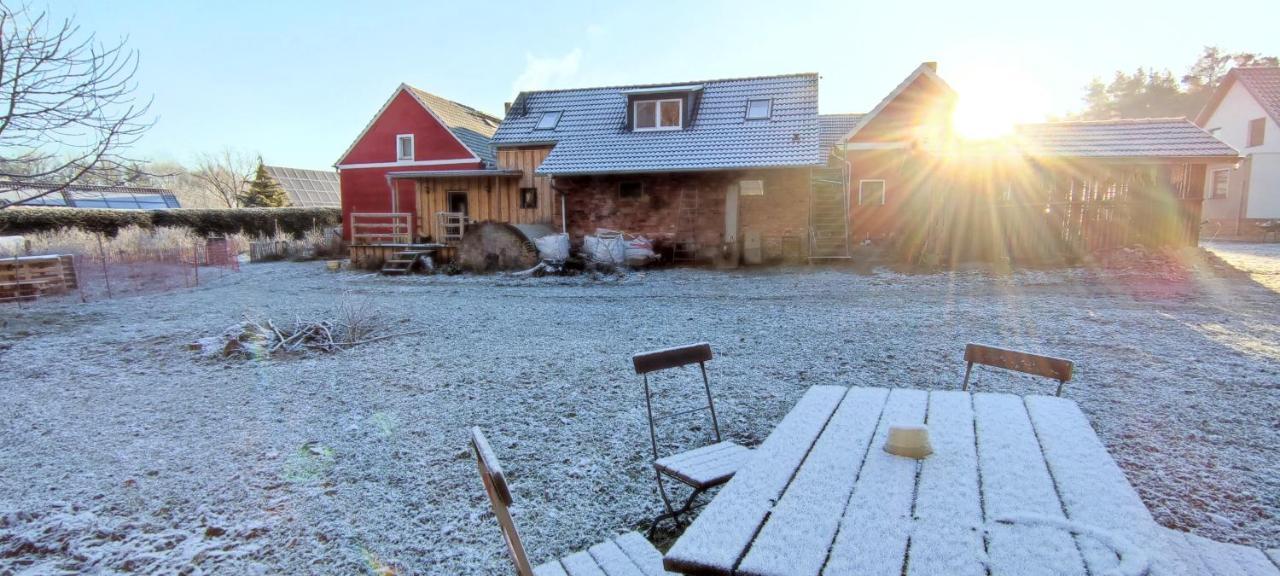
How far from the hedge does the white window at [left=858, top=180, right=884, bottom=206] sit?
22510 mm

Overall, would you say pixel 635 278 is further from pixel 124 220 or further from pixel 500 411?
pixel 124 220

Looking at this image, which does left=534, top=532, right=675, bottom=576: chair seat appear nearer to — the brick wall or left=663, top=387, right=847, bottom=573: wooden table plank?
left=663, top=387, right=847, bottom=573: wooden table plank

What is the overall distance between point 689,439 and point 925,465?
2.41 metres

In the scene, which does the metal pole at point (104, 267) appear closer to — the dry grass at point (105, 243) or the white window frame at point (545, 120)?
the dry grass at point (105, 243)

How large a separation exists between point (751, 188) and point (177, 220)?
21789 millimetres

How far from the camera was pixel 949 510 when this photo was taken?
1.68m

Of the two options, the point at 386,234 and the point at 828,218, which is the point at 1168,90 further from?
the point at 386,234

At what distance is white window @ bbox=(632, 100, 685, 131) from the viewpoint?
17391 mm

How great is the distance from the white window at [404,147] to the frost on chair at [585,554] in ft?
69.6

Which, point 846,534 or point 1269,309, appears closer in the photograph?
point 846,534

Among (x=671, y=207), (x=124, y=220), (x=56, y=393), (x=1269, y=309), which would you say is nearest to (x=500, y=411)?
(x=56, y=393)

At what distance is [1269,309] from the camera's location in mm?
8461

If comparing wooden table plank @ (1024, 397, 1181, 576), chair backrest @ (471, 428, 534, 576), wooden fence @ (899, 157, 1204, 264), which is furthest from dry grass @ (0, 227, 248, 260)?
wooden fence @ (899, 157, 1204, 264)

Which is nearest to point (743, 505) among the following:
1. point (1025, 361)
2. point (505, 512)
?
point (505, 512)
